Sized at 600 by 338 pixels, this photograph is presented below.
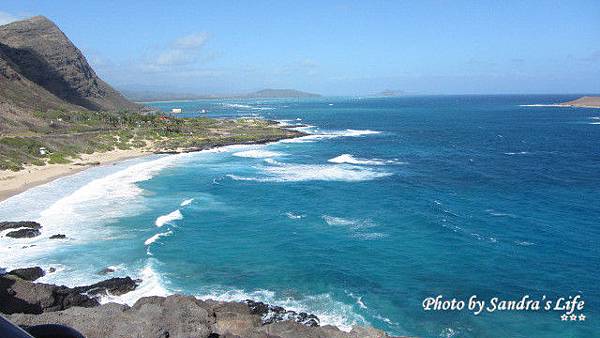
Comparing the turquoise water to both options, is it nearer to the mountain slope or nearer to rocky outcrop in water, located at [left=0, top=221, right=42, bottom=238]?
rocky outcrop in water, located at [left=0, top=221, right=42, bottom=238]

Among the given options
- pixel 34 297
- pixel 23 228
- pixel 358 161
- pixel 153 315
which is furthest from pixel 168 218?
pixel 358 161

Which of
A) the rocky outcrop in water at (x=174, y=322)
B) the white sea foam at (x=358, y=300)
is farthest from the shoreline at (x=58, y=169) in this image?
the white sea foam at (x=358, y=300)

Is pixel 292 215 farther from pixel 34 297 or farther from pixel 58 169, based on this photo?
pixel 58 169

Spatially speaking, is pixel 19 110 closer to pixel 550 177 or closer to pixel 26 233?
pixel 26 233

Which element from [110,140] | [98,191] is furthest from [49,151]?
[98,191]

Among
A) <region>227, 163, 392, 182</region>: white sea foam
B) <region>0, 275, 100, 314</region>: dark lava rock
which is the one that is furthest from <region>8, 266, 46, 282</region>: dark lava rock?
<region>227, 163, 392, 182</region>: white sea foam

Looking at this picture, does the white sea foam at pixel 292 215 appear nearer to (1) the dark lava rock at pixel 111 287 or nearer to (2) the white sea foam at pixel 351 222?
(2) the white sea foam at pixel 351 222
